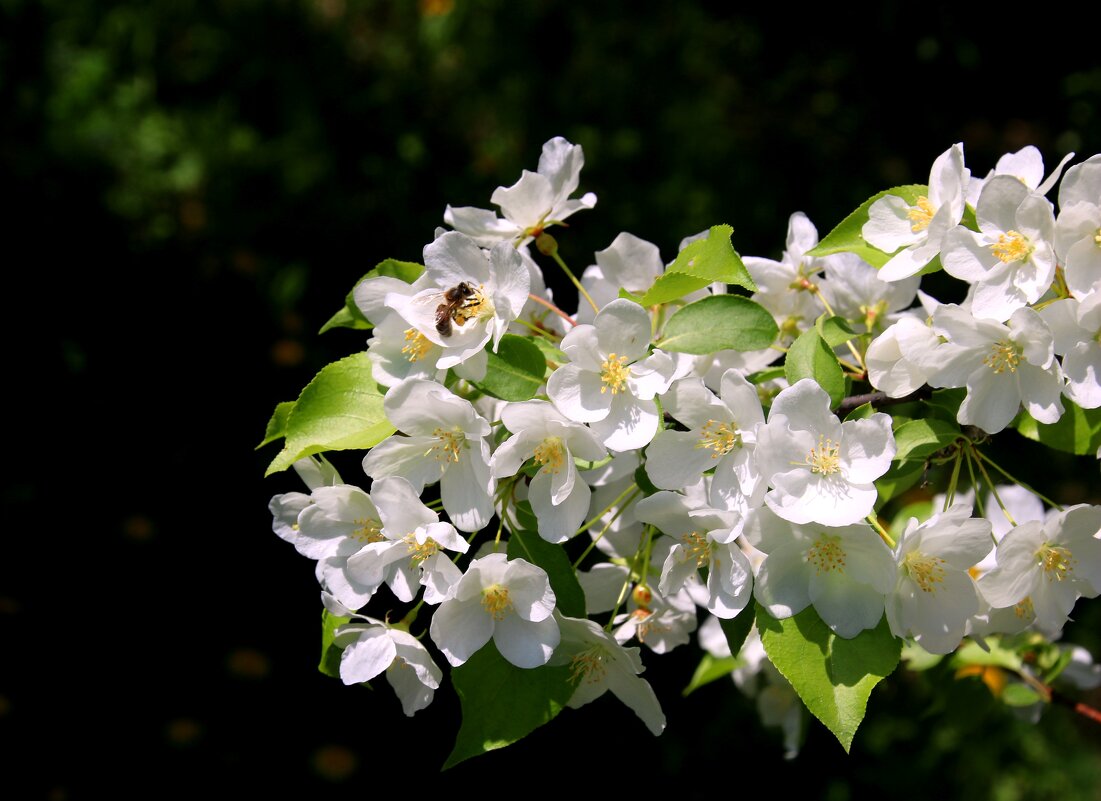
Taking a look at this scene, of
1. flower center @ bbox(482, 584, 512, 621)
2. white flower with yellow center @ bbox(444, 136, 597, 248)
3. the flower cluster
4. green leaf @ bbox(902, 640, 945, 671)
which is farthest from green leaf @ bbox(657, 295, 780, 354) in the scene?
green leaf @ bbox(902, 640, 945, 671)

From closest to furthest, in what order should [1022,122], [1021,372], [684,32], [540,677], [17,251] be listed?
1. [1021,372]
2. [540,677]
3. [17,251]
4. [1022,122]
5. [684,32]

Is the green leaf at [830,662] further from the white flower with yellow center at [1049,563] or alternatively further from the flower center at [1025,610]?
the flower center at [1025,610]

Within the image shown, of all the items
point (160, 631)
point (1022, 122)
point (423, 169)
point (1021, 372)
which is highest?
point (1021, 372)

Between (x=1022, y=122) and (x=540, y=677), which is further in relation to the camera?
(x=1022, y=122)

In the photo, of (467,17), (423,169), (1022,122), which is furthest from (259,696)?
(1022,122)

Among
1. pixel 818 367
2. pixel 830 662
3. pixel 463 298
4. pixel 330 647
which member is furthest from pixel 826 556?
pixel 330 647

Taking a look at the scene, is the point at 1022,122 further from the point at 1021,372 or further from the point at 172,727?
the point at 172,727

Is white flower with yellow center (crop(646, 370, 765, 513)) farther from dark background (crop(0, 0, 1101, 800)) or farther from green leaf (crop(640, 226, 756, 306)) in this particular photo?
dark background (crop(0, 0, 1101, 800))

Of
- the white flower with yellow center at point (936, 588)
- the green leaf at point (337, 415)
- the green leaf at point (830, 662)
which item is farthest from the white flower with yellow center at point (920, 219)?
the green leaf at point (337, 415)
